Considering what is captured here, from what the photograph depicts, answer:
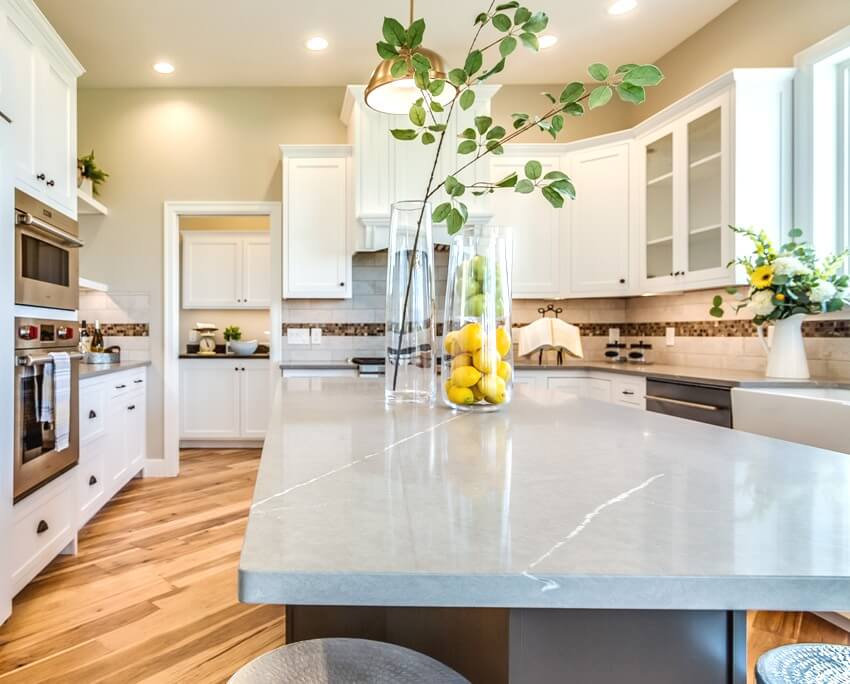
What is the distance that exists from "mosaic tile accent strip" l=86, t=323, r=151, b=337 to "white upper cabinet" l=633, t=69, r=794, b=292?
360 cm

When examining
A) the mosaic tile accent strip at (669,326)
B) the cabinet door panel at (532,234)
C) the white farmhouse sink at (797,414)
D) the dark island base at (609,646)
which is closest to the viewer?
the dark island base at (609,646)

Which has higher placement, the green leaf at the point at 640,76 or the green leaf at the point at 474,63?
the green leaf at the point at 474,63

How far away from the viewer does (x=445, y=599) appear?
35 cm

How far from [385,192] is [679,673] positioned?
3.41 metres

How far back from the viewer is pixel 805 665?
0.68 meters

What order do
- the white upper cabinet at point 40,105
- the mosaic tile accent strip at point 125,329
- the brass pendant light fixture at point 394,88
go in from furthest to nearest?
the mosaic tile accent strip at point 125,329 → the white upper cabinet at point 40,105 → the brass pendant light fixture at point 394,88

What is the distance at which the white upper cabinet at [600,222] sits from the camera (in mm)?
3607

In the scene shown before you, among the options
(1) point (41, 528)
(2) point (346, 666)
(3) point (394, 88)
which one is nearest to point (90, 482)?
(1) point (41, 528)

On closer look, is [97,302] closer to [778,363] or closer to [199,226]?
[199,226]

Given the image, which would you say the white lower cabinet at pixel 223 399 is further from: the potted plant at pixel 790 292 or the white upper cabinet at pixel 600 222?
the potted plant at pixel 790 292

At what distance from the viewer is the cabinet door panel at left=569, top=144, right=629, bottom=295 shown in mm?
3607

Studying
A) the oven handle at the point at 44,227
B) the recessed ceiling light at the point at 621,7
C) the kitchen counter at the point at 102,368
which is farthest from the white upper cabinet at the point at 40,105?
the recessed ceiling light at the point at 621,7

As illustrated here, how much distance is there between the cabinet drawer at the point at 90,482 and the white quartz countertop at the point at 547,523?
241 centimetres

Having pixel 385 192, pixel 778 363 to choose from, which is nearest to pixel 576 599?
pixel 778 363
